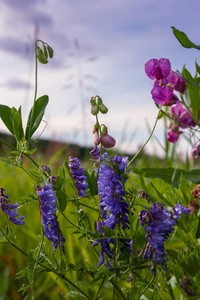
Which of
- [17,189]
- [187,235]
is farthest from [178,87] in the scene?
[17,189]

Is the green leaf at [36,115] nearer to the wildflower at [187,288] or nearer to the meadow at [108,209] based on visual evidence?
the meadow at [108,209]

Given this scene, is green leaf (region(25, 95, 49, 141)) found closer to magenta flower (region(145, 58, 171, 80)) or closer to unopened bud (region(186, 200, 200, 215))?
magenta flower (region(145, 58, 171, 80))

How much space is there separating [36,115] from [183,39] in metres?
0.43

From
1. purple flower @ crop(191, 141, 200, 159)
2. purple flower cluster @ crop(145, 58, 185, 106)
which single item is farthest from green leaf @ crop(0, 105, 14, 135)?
purple flower @ crop(191, 141, 200, 159)

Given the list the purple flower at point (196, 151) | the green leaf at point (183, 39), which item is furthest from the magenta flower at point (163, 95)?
the purple flower at point (196, 151)

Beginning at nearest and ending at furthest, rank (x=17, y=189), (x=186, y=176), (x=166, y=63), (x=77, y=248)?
1. (x=166, y=63)
2. (x=186, y=176)
3. (x=77, y=248)
4. (x=17, y=189)

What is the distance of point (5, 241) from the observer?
0.93 metres

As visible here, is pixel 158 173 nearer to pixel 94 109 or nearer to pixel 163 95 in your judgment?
pixel 163 95

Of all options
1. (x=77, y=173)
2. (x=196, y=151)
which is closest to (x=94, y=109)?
(x=77, y=173)

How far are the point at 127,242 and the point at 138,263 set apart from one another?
0.06m

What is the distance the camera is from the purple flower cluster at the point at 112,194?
33.5 inches

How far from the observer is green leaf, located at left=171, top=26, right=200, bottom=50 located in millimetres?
1023

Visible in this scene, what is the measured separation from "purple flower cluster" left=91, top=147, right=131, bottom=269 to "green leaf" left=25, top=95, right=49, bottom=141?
19 centimetres

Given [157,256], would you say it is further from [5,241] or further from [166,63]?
[166,63]
